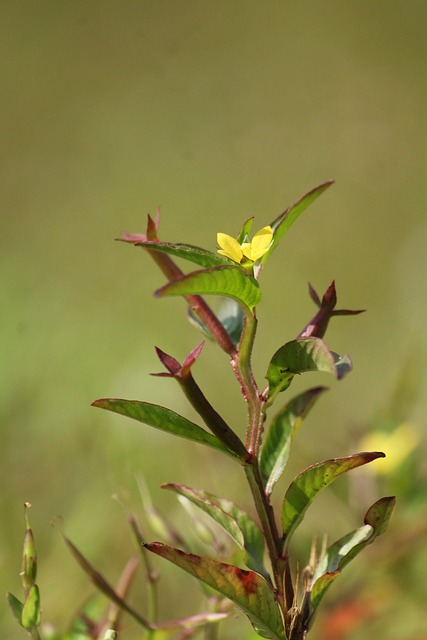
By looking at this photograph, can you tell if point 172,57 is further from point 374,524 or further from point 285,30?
point 374,524

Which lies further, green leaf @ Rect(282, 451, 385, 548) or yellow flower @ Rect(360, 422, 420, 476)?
yellow flower @ Rect(360, 422, 420, 476)

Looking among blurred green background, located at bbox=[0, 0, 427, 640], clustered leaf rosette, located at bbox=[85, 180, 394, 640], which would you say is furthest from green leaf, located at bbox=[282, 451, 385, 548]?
blurred green background, located at bbox=[0, 0, 427, 640]

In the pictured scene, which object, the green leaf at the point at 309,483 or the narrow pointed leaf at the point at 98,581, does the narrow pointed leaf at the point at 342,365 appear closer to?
the green leaf at the point at 309,483

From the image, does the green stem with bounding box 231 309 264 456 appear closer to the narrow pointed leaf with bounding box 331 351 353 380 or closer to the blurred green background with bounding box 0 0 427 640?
the narrow pointed leaf with bounding box 331 351 353 380

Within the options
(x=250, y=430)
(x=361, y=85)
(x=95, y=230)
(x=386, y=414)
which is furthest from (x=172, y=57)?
(x=250, y=430)

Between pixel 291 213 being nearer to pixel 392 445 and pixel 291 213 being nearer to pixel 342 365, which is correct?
pixel 342 365

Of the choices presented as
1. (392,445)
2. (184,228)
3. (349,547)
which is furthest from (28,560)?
(184,228)

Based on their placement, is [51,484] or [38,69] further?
[38,69]
